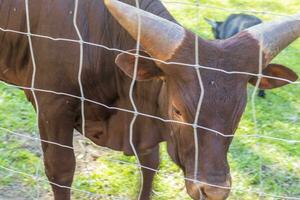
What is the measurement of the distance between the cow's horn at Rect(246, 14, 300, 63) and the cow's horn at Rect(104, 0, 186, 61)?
363 millimetres

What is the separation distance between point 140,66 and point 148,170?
1.19 metres

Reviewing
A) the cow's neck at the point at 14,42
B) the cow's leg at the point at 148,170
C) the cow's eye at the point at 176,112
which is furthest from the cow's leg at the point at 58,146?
the cow's eye at the point at 176,112

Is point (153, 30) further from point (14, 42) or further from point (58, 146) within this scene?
point (14, 42)

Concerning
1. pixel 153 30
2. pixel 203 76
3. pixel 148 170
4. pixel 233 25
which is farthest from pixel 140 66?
pixel 233 25

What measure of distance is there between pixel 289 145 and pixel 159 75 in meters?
2.04

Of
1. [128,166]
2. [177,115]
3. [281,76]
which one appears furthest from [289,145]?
[177,115]

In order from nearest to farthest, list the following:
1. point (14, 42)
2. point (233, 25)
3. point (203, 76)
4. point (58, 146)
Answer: point (203, 76), point (58, 146), point (14, 42), point (233, 25)

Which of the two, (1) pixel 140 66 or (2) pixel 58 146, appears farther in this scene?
(2) pixel 58 146

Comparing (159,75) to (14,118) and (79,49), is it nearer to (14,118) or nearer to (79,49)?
(79,49)

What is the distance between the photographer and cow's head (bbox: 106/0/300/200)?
246 centimetres

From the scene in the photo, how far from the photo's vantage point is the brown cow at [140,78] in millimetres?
2481

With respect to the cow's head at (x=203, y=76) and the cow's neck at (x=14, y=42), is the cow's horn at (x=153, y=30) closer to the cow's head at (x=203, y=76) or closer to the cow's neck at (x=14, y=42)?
the cow's head at (x=203, y=76)

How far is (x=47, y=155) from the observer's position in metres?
3.31

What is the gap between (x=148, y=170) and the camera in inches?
144
